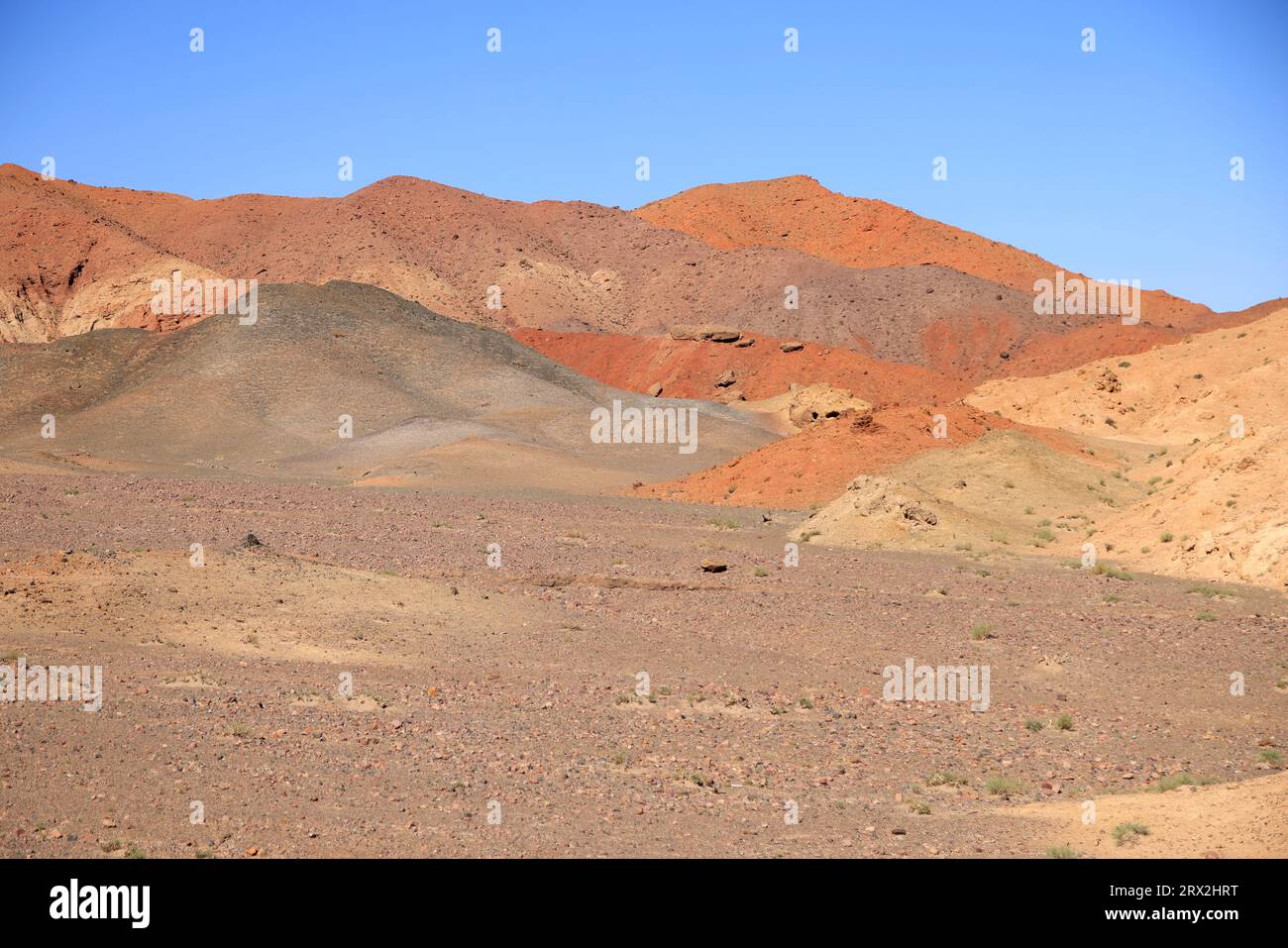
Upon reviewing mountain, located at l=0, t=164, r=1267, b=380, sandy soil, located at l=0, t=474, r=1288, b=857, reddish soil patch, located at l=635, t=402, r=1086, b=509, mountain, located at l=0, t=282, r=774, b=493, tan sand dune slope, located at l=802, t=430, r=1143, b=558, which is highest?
mountain, located at l=0, t=164, r=1267, b=380

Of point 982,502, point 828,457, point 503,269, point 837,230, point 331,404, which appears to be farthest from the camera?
point 837,230

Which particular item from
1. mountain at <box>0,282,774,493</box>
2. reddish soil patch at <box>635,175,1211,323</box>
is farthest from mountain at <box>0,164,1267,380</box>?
mountain at <box>0,282,774,493</box>

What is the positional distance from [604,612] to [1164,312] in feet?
271

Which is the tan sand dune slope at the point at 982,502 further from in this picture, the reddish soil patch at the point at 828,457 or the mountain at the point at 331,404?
the mountain at the point at 331,404

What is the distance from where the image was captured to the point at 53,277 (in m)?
73.2

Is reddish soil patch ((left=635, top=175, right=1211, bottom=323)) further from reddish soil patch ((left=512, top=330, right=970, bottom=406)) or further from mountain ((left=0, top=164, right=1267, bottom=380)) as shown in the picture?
reddish soil patch ((left=512, top=330, right=970, bottom=406))

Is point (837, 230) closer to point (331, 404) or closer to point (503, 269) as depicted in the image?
point (503, 269)

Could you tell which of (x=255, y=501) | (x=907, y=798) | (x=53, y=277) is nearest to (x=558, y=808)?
(x=907, y=798)

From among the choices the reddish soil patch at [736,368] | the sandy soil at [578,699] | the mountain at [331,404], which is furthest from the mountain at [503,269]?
the sandy soil at [578,699]

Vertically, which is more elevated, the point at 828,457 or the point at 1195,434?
the point at 1195,434

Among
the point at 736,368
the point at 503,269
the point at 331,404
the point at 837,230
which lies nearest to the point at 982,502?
the point at 331,404
